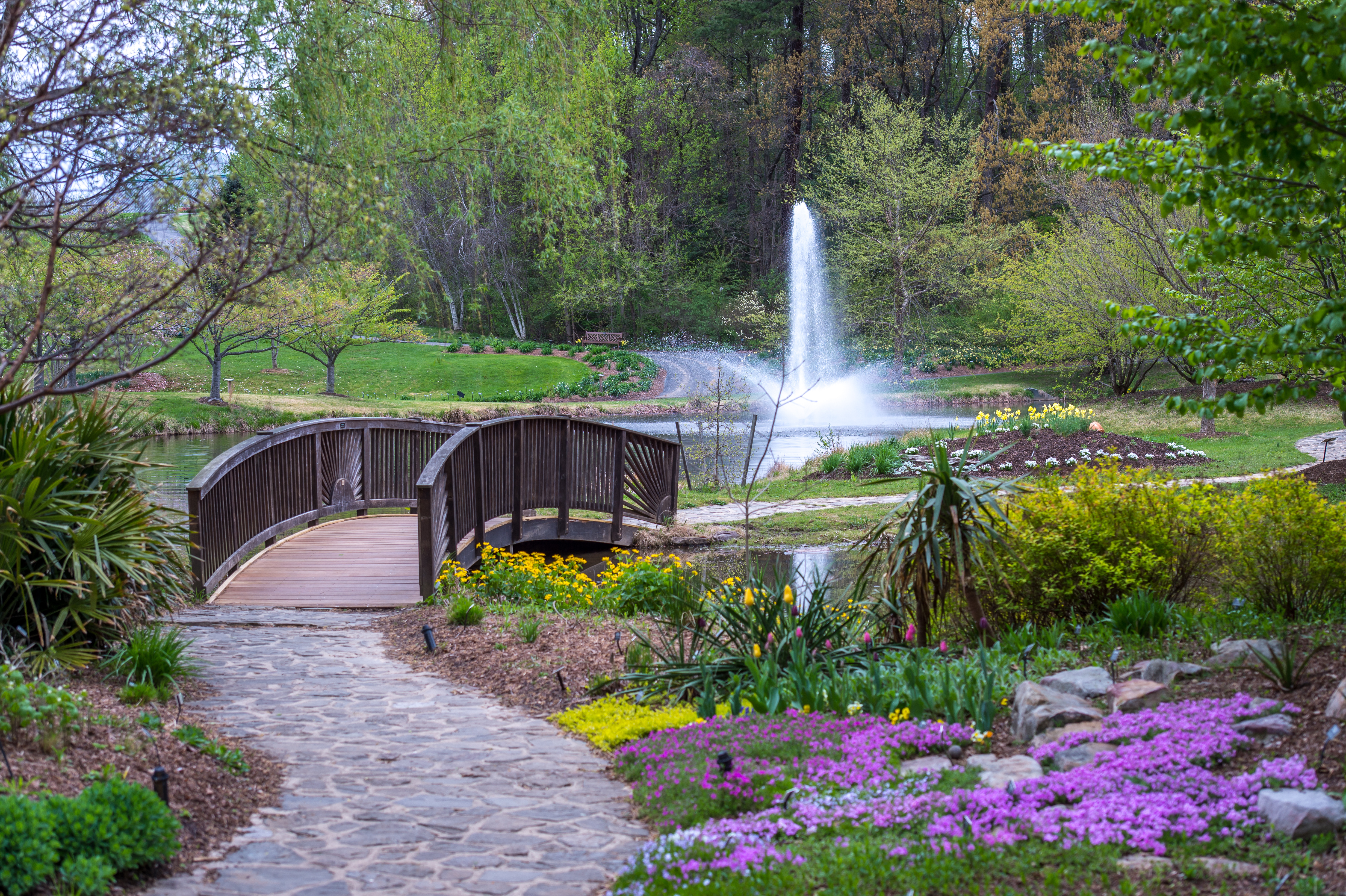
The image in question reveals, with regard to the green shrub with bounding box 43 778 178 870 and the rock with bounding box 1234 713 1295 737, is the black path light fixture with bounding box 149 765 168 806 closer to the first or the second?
the green shrub with bounding box 43 778 178 870

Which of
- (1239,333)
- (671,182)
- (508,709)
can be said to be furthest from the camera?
(671,182)

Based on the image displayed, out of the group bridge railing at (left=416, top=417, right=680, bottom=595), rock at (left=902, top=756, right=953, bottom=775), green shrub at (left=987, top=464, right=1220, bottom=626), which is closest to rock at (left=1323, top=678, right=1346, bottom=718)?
rock at (left=902, top=756, right=953, bottom=775)

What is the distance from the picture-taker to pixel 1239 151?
3.34 meters

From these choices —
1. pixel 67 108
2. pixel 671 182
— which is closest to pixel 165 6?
pixel 67 108

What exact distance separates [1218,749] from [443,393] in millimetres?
31622

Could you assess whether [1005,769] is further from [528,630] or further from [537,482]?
[537,482]

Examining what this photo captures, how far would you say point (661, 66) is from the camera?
4794 cm

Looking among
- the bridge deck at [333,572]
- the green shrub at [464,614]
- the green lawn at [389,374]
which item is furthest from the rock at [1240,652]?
the green lawn at [389,374]

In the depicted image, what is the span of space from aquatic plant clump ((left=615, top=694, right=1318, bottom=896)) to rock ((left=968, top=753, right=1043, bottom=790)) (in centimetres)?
5

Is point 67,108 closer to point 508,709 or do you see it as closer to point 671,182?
point 508,709

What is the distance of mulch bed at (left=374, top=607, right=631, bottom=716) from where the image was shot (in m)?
5.99

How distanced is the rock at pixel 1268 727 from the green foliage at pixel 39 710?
4334 millimetres

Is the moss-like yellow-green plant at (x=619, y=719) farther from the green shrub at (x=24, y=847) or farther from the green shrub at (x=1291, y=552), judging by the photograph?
the green shrub at (x=1291, y=552)

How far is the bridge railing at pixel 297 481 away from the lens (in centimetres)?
855
